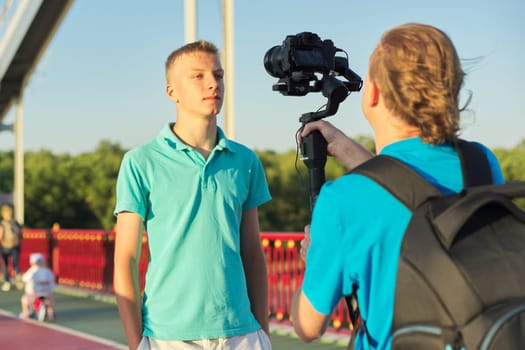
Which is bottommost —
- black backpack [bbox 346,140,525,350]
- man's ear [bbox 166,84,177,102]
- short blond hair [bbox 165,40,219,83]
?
black backpack [bbox 346,140,525,350]

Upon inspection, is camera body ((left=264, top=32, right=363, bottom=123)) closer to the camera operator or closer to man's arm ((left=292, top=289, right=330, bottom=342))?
the camera operator

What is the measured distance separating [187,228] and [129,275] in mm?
234

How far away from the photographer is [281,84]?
2.37 m

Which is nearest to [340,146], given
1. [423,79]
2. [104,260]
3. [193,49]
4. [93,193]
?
[423,79]

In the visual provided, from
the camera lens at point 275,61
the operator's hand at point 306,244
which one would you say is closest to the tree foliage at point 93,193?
the camera lens at point 275,61

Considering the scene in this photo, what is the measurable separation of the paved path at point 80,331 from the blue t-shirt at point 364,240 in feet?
22.4

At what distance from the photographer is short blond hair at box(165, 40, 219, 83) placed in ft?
9.32

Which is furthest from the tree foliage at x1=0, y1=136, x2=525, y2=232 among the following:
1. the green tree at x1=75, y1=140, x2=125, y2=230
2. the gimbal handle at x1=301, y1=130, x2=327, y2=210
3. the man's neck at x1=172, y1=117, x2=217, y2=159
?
the gimbal handle at x1=301, y1=130, x2=327, y2=210

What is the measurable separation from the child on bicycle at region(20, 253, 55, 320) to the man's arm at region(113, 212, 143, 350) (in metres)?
8.72

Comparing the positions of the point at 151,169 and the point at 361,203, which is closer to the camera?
the point at 361,203

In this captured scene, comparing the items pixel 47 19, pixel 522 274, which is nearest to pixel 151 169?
pixel 522 274

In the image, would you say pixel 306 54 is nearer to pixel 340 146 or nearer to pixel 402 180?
pixel 340 146

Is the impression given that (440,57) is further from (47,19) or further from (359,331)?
(47,19)

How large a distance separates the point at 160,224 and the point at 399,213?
4.06 ft
